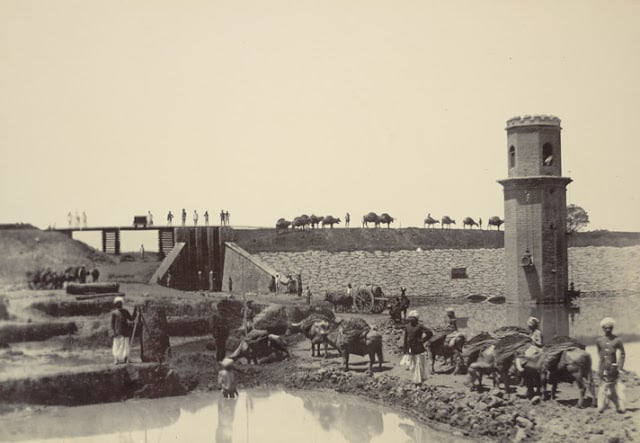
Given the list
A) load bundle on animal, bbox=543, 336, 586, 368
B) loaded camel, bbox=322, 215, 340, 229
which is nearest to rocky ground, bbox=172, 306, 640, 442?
load bundle on animal, bbox=543, 336, 586, 368

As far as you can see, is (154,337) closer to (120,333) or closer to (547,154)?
(120,333)

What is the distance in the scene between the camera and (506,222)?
117 feet

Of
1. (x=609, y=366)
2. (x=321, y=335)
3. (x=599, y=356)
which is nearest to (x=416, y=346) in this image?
(x=599, y=356)

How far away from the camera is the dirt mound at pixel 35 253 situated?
28914 millimetres

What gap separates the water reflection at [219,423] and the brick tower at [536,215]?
20.1 m

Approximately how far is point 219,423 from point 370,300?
44.7 ft

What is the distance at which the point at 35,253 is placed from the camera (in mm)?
30797

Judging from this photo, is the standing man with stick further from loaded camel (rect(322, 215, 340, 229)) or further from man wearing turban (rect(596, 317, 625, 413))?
loaded camel (rect(322, 215, 340, 229))

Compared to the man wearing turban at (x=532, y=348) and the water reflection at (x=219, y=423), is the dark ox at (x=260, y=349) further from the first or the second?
the man wearing turban at (x=532, y=348)

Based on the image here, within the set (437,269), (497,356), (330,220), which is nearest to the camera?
(497,356)

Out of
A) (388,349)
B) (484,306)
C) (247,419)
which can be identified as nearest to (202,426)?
(247,419)

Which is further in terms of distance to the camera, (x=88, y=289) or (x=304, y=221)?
(x=304, y=221)

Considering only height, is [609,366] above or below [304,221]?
below

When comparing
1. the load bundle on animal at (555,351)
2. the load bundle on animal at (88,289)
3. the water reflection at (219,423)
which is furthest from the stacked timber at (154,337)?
the load bundle on animal at (555,351)
